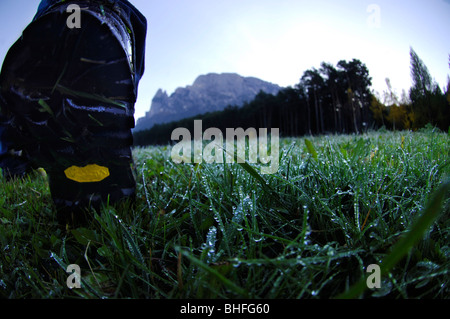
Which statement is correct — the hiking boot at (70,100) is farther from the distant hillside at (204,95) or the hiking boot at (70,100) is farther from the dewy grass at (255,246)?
the distant hillside at (204,95)

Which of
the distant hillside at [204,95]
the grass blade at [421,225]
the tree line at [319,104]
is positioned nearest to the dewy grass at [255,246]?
the grass blade at [421,225]

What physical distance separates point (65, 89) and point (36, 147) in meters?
0.22

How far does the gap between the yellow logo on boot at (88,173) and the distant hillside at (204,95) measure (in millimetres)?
121811

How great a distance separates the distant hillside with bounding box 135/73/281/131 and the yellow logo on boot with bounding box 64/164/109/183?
400ft

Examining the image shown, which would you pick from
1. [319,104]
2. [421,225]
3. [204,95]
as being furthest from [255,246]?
[204,95]

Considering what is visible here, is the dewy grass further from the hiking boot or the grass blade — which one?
the hiking boot

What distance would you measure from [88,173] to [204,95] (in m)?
136

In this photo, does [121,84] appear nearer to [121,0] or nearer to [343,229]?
[121,0]

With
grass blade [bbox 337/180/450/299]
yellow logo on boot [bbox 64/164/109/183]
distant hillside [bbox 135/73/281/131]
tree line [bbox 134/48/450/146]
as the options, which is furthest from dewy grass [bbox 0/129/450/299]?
distant hillside [bbox 135/73/281/131]

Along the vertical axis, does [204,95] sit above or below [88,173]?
above

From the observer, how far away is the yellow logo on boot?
791 millimetres

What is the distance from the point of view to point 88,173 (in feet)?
2.61

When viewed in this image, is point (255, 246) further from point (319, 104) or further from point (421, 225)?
point (319, 104)
